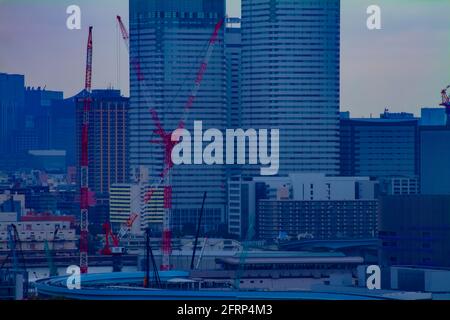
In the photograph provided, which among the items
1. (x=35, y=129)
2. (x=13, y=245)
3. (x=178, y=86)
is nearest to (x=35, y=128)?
(x=35, y=129)

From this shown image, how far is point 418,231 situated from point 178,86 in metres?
8.90

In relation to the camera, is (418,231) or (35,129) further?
(35,129)

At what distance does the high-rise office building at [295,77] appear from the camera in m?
15.3

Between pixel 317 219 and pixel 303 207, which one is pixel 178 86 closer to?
pixel 317 219

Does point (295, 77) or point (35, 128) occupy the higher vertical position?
point (295, 77)

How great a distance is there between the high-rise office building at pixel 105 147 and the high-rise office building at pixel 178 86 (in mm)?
194

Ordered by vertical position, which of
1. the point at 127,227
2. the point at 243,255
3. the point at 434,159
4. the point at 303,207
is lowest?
the point at 243,255

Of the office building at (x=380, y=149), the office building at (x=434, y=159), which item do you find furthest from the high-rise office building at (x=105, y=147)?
the office building at (x=434, y=159)

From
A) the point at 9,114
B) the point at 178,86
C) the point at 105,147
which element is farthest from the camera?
the point at 178,86

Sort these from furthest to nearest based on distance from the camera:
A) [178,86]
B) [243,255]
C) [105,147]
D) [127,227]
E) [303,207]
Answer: [178,86]
[105,147]
[303,207]
[127,227]
[243,255]

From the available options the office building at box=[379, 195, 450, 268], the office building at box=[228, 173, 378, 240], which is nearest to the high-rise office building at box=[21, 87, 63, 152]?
the office building at box=[228, 173, 378, 240]

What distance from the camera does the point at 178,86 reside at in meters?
18.3

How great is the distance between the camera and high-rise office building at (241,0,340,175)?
15.3m
